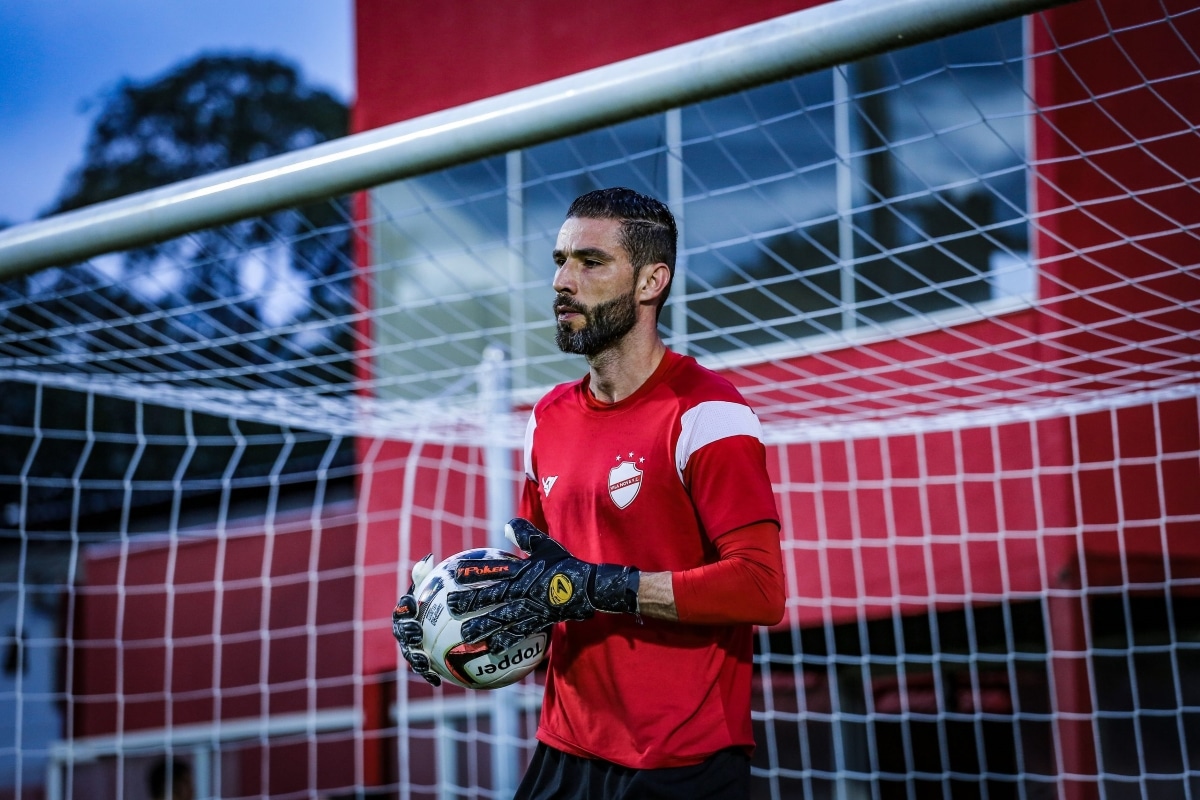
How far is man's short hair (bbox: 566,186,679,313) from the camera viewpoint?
2.38m

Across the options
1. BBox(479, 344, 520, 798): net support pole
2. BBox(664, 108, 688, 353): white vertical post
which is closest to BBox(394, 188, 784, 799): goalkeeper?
BBox(479, 344, 520, 798): net support pole

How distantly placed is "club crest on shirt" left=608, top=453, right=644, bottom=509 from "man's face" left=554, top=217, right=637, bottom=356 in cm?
25

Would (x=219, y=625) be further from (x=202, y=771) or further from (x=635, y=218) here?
(x=635, y=218)

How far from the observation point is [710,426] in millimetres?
2213

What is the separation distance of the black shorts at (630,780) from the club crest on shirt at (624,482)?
49 centimetres

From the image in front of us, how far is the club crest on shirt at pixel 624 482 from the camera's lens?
7.41 ft

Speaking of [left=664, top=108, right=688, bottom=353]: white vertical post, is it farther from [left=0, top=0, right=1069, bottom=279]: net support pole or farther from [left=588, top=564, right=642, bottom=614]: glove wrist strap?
[left=588, top=564, right=642, bottom=614]: glove wrist strap

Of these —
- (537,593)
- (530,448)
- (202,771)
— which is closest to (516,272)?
(530,448)

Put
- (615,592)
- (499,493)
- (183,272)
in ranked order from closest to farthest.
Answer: (615,592) < (499,493) < (183,272)

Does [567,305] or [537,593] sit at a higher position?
[567,305]

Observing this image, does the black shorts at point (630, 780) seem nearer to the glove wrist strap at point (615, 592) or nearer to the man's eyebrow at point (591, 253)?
the glove wrist strap at point (615, 592)

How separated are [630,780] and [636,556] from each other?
0.41 meters

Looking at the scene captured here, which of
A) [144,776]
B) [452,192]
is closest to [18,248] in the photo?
[452,192]

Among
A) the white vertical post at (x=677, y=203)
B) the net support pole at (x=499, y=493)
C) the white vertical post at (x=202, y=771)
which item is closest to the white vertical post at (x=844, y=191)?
the white vertical post at (x=677, y=203)
